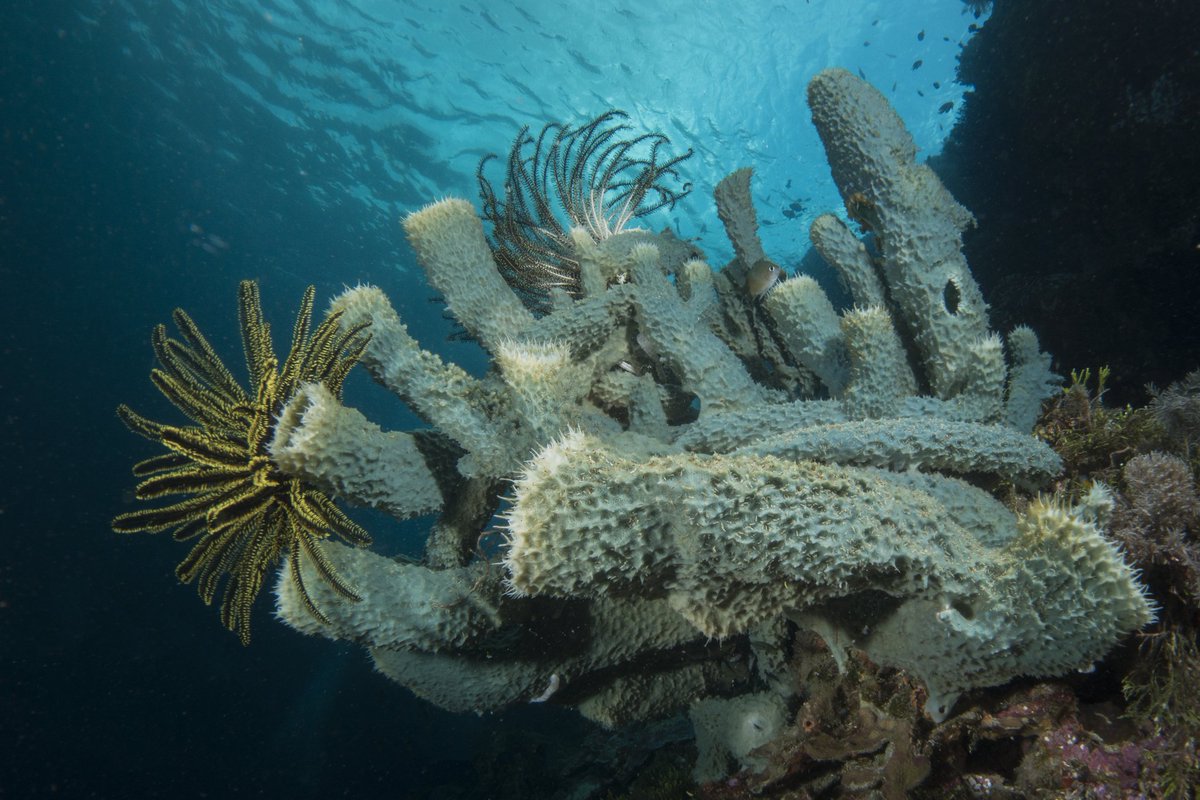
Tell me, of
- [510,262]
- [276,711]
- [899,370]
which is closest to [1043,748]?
[899,370]

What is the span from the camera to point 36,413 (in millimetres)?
22766

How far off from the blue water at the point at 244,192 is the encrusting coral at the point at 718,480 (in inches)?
317

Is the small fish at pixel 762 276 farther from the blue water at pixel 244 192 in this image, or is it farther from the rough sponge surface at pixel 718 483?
the blue water at pixel 244 192

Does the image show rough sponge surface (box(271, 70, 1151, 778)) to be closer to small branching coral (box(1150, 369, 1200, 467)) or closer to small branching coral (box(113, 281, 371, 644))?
small branching coral (box(113, 281, 371, 644))

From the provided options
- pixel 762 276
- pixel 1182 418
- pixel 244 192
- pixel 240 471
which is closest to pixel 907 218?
pixel 762 276

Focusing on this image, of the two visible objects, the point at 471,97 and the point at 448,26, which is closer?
the point at 448,26

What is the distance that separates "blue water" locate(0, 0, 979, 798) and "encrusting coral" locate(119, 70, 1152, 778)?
805 cm

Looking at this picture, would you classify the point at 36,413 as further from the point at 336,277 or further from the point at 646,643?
the point at 646,643

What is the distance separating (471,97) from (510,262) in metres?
21.4

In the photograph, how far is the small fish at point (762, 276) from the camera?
169 inches

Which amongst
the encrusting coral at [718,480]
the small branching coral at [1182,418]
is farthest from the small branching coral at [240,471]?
the small branching coral at [1182,418]

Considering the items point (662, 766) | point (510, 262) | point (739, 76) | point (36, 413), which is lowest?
point (36, 413)

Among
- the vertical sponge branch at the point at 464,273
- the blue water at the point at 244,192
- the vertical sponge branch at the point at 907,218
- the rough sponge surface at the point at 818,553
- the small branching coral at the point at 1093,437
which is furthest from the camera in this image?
the blue water at the point at 244,192

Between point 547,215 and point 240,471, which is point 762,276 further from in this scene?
point 240,471
